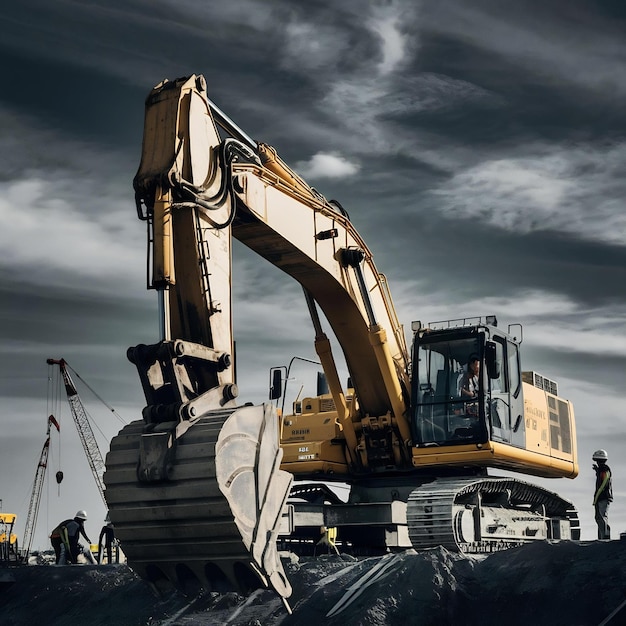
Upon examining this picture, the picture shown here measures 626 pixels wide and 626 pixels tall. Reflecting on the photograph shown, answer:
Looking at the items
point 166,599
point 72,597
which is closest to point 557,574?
point 166,599

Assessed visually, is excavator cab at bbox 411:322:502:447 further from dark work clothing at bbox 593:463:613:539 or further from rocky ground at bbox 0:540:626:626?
rocky ground at bbox 0:540:626:626

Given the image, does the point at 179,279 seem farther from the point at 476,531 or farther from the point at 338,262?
the point at 476,531

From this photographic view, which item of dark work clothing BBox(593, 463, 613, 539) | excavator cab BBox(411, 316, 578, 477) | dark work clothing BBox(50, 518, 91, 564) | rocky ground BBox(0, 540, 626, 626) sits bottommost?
rocky ground BBox(0, 540, 626, 626)

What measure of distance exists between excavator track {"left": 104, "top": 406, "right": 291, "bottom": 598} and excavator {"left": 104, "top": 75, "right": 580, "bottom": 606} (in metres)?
0.02

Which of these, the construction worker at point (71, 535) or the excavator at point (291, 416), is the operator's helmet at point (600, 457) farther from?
the construction worker at point (71, 535)

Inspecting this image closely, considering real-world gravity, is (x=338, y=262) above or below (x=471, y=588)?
above

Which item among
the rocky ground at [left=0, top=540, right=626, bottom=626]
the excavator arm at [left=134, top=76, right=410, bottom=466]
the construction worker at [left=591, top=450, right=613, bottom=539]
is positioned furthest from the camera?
the construction worker at [left=591, top=450, right=613, bottom=539]

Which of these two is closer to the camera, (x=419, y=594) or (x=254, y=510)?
(x=254, y=510)

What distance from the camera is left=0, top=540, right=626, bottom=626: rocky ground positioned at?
10.3m

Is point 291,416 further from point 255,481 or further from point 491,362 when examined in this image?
point 255,481

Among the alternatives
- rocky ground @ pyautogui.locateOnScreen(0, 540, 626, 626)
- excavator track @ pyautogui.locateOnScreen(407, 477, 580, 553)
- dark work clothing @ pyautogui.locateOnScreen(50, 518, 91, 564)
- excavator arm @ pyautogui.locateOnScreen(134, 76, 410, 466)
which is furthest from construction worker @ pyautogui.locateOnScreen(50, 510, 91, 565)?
excavator track @ pyautogui.locateOnScreen(407, 477, 580, 553)

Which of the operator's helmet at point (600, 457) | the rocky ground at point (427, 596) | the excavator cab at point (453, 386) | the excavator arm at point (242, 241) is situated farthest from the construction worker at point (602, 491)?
the rocky ground at point (427, 596)

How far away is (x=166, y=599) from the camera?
40.5 ft

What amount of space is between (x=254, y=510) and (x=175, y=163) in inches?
164
